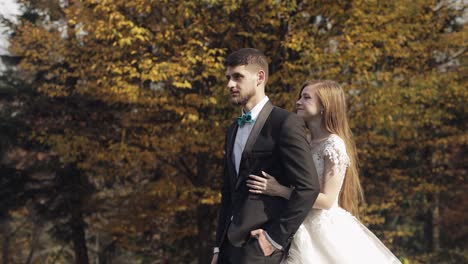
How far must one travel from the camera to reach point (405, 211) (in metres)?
18.9

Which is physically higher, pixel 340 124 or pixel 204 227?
pixel 340 124

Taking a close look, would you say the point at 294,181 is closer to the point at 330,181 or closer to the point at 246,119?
the point at 246,119

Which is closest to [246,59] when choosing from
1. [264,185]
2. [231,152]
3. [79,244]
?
[231,152]

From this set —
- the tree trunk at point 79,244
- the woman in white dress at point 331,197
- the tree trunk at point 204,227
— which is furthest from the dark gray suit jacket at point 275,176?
the tree trunk at point 79,244

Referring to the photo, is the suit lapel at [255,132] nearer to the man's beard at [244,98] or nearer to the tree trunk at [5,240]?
the man's beard at [244,98]

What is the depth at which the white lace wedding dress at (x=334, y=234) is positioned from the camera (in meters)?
3.67

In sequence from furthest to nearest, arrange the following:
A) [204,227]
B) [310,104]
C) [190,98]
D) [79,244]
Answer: [79,244]
[204,227]
[190,98]
[310,104]

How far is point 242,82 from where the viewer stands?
10.5 ft

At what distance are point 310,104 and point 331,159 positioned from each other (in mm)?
413

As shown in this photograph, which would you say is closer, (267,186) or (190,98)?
(267,186)

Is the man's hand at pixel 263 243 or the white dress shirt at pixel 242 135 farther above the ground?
the white dress shirt at pixel 242 135

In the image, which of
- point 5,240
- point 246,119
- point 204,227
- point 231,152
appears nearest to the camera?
point 246,119

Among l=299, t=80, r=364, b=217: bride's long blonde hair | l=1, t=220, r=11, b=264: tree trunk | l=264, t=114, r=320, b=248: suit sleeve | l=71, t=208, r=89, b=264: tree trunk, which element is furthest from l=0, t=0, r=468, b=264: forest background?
l=264, t=114, r=320, b=248: suit sleeve

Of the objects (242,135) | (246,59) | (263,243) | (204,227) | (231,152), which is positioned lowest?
(204,227)
